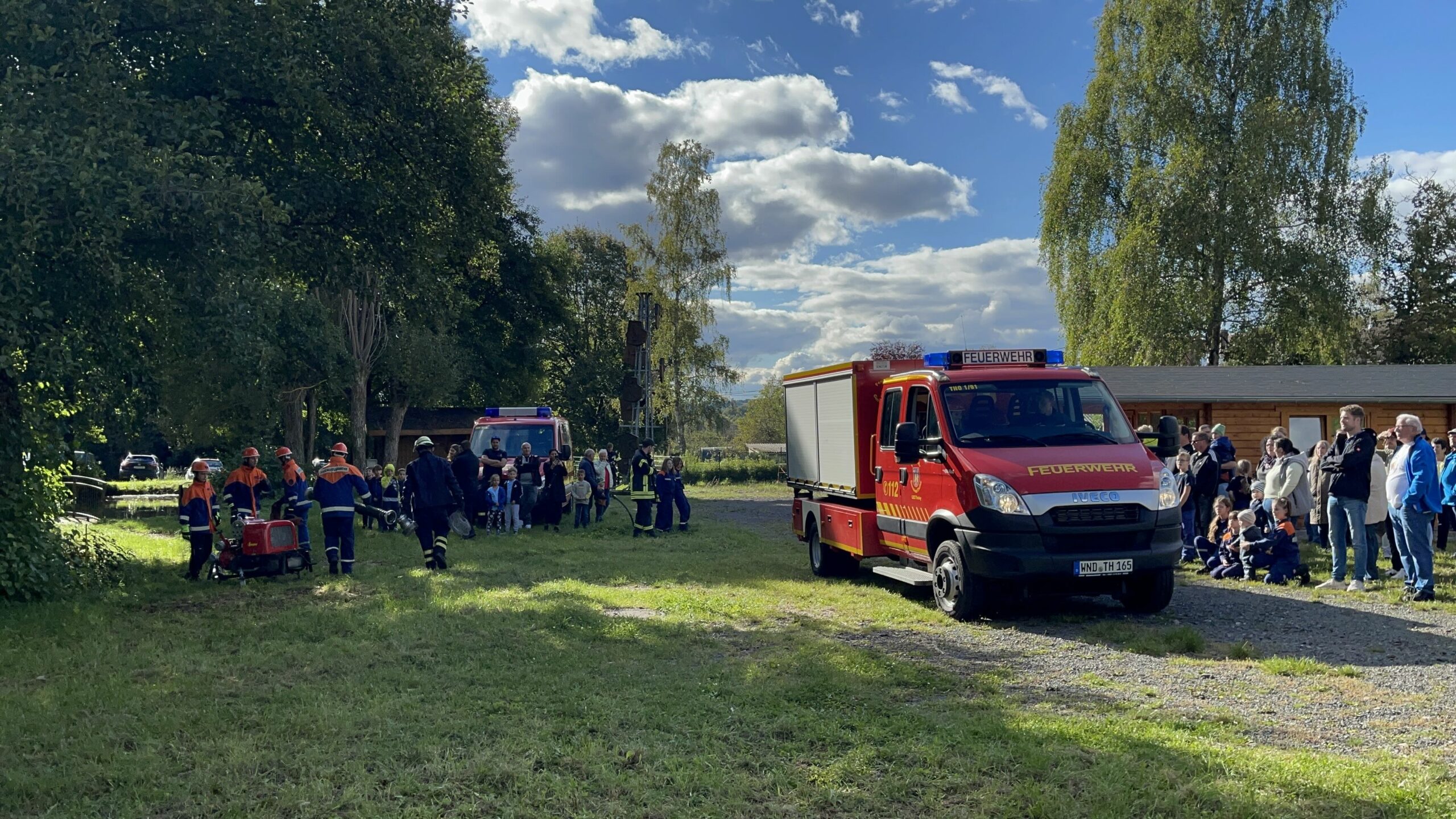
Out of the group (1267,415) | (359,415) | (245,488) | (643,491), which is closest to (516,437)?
(643,491)

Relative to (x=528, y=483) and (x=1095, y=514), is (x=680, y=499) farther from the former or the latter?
(x=1095, y=514)

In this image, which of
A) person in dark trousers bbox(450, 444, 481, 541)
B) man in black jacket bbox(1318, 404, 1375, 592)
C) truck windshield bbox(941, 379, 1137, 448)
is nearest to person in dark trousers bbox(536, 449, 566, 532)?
person in dark trousers bbox(450, 444, 481, 541)

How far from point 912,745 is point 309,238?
450 inches

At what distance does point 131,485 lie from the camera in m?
43.8

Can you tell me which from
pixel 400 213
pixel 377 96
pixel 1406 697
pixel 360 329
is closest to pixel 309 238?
pixel 400 213

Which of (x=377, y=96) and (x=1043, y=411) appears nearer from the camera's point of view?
(x=1043, y=411)

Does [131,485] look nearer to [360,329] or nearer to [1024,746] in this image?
[360,329]

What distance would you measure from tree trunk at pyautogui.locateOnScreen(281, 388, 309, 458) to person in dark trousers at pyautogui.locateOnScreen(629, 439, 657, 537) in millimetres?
17502

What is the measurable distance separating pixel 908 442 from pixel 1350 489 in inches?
191

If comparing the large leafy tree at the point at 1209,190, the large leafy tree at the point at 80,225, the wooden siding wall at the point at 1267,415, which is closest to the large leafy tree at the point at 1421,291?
the large leafy tree at the point at 1209,190

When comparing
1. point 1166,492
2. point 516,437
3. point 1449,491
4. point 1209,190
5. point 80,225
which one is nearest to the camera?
point 1166,492

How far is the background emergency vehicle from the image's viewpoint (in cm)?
2088

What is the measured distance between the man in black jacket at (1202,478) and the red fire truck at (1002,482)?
4.08m

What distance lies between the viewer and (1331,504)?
10.5 metres
